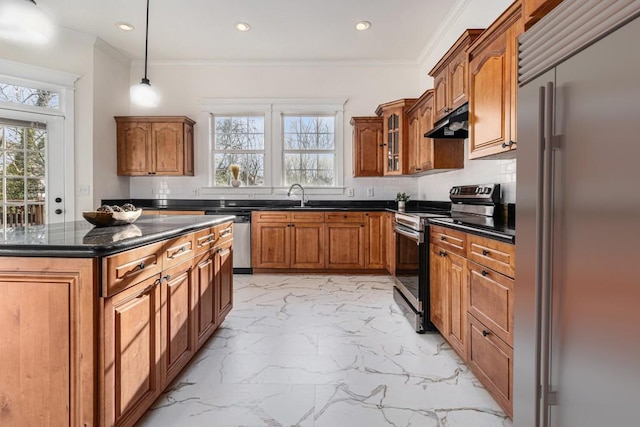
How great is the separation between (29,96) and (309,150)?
3.53 m

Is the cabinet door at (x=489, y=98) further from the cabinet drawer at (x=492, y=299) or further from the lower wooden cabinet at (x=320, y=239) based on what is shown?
the lower wooden cabinet at (x=320, y=239)

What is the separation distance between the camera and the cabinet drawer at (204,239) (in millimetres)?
2156

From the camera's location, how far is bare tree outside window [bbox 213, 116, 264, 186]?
5379 mm

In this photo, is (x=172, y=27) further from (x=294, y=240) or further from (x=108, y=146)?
(x=294, y=240)

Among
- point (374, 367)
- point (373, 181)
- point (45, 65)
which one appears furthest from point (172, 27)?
point (374, 367)

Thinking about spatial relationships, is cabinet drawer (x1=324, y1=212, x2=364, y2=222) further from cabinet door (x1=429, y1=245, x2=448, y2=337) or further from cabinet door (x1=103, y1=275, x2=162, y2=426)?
cabinet door (x1=103, y1=275, x2=162, y2=426)

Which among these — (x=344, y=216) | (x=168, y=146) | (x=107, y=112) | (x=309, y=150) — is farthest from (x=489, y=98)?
(x=107, y=112)

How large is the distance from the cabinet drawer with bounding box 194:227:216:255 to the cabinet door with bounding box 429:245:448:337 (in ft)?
5.31

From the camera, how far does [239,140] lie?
539 centimetres

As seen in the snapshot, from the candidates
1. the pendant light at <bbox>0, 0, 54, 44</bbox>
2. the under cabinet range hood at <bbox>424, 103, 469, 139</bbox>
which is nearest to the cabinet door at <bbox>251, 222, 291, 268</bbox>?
the under cabinet range hood at <bbox>424, 103, 469, 139</bbox>

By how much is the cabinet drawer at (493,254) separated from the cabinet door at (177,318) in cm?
163

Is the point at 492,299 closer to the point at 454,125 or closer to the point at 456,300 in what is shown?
the point at 456,300

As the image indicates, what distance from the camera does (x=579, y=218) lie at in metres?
0.81

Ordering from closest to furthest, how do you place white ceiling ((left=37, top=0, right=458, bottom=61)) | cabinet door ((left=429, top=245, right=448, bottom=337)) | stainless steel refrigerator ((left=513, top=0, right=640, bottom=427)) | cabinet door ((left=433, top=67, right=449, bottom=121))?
stainless steel refrigerator ((left=513, top=0, right=640, bottom=427)) → cabinet door ((left=429, top=245, right=448, bottom=337)) → cabinet door ((left=433, top=67, right=449, bottom=121)) → white ceiling ((left=37, top=0, right=458, bottom=61))
